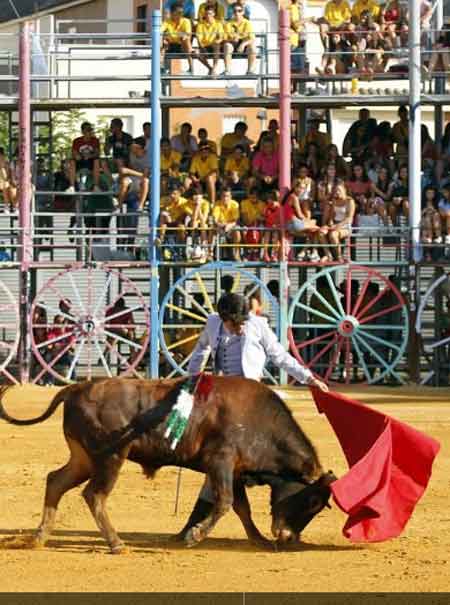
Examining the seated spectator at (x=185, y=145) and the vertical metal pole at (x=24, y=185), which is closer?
the vertical metal pole at (x=24, y=185)

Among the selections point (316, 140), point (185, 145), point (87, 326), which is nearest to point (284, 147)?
point (316, 140)

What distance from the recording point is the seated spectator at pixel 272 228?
26656 mm

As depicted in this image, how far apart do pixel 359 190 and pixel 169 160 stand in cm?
333

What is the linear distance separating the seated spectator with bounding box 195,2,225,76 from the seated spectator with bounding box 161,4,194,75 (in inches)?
7.3

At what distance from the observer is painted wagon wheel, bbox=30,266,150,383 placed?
2675 centimetres

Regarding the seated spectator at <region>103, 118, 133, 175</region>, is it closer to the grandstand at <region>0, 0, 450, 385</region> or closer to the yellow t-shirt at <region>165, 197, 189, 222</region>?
the grandstand at <region>0, 0, 450, 385</region>

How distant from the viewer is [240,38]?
28.7 m

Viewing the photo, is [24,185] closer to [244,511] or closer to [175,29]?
[175,29]

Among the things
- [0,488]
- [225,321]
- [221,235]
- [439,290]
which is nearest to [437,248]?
[439,290]

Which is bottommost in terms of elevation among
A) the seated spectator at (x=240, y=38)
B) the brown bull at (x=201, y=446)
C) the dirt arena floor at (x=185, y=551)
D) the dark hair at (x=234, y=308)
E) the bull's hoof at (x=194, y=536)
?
the dirt arena floor at (x=185, y=551)

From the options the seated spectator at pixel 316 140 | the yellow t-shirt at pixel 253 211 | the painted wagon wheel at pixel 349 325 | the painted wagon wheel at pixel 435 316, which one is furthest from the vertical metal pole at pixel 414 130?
the yellow t-shirt at pixel 253 211

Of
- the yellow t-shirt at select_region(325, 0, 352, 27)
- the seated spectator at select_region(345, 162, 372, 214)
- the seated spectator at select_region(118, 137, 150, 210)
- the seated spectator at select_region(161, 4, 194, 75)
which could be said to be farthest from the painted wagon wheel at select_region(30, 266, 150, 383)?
the yellow t-shirt at select_region(325, 0, 352, 27)

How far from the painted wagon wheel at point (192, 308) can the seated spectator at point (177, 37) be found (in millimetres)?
3803

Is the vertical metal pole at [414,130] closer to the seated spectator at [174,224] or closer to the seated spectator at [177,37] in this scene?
the seated spectator at [174,224]
